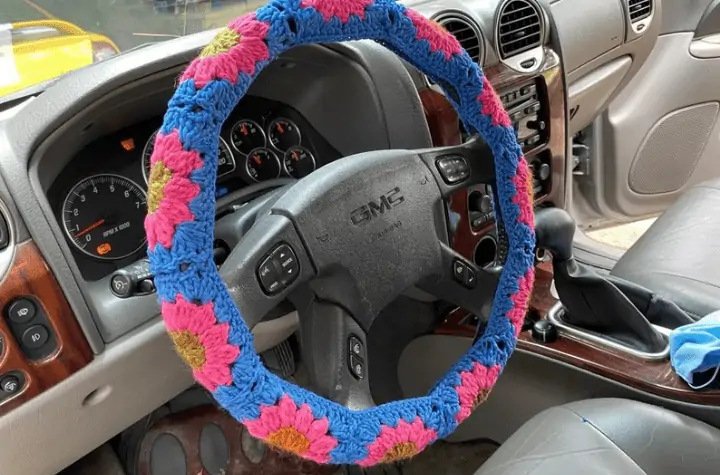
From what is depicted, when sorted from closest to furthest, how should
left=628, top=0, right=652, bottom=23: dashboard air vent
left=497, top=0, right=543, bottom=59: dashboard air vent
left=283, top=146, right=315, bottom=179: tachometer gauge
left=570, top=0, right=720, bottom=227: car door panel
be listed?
left=283, top=146, right=315, bottom=179: tachometer gauge
left=497, top=0, right=543, bottom=59: dashboard air vent
left=628, top=0, right=652, bottom=23: dashboard air vent
left=570, top=0, right=720, bottom=227: car door panel

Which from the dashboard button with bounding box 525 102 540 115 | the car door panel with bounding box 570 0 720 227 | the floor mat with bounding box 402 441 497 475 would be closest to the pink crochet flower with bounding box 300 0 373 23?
the dashboard button with bounding box 525 102 540 115

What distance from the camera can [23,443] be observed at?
79 centimetres

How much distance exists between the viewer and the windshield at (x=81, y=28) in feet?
3.49

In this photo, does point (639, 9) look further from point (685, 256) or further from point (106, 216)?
point (106, 216)

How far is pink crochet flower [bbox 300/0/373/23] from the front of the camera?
0.62 m

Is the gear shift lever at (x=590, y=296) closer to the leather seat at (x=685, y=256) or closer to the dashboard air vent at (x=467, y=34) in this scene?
the leather seat at (x=685, y=256)

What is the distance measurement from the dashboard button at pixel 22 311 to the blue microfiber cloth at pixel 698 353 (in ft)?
2.56

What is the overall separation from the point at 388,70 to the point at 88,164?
15.6 inches

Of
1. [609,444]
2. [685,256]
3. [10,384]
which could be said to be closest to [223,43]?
[10,384]

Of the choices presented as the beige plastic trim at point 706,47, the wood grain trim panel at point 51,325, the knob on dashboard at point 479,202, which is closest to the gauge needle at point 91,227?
the wood grain trim panel at point 51,325

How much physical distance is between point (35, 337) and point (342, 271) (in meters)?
0.32

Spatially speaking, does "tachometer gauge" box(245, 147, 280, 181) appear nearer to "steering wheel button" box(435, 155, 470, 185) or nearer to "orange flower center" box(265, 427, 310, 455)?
"steering wheel button" box(435, 155, 470, 185)

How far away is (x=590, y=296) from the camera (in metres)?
1.05

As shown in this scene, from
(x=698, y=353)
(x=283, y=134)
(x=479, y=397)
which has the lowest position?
(x=698, y=353)
